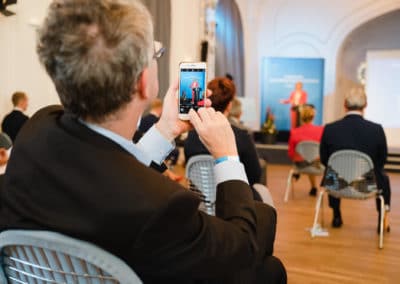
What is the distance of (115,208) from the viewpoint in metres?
0.81

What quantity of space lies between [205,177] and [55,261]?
199 cm

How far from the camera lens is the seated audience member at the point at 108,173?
0.82 m

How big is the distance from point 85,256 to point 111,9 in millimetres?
482

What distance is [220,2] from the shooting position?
11.1 meters

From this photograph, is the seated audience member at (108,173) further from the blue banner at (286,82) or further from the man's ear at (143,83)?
the blue banner at (286,82)

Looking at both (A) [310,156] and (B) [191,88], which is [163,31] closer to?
(A) [310,156]

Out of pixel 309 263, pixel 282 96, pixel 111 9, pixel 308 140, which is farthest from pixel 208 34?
pixel 111 9

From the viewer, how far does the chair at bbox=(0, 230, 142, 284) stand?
2.70 feet

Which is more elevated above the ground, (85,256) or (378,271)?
(85,256)

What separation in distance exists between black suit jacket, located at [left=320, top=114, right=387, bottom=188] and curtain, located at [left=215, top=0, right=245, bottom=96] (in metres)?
7.39

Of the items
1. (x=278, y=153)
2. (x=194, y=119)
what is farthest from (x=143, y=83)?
(x=278, y=153)

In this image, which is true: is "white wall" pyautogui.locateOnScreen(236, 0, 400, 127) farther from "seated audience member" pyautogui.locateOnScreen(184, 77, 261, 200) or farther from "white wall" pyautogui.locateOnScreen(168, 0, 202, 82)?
"seated audience member" pyautogui.locateOnScreen(184, 77, 261, 200)

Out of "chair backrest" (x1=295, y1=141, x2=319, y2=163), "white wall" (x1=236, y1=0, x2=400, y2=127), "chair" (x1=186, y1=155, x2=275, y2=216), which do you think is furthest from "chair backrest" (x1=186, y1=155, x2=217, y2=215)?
"white wall" (x1=236, y1=0, x2=400, y2=127)

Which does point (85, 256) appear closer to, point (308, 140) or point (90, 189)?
point (90, 189)
